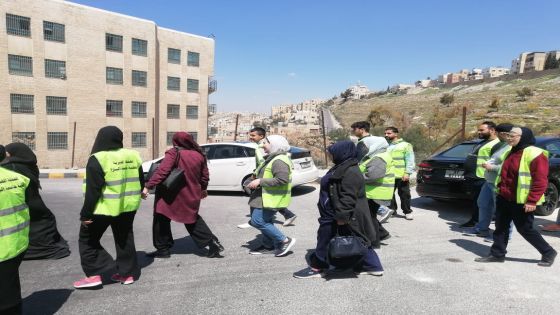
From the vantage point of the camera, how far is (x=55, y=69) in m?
33.2

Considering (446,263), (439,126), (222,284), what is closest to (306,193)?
(446,263)

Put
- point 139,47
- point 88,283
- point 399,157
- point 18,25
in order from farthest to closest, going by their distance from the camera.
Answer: point 139,47 < point 18,25 < point 399,157 < point 88,283

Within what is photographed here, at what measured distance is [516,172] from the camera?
4391 mm

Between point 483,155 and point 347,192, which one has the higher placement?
point 483,155

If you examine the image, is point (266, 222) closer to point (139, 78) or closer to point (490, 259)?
point (490, 259)

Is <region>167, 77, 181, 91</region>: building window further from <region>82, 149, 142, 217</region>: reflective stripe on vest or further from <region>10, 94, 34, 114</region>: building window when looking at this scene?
<region>82, 149, 142, 217</region>: reflective stripe on vest

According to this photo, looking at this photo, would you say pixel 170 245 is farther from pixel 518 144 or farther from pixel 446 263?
pixel 518 144

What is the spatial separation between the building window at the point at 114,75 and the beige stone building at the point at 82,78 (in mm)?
89

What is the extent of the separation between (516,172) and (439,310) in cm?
203

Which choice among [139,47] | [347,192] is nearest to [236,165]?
[347,192]

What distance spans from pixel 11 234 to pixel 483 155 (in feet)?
20.0

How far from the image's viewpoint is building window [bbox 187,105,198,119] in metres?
43.4

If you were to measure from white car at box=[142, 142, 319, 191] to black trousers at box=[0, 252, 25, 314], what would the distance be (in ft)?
22.7

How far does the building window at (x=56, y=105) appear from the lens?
33.2 m
